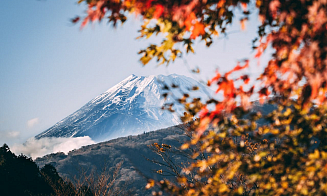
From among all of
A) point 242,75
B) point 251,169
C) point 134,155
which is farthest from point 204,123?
point 134,155

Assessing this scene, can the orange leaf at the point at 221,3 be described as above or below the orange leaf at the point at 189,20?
above

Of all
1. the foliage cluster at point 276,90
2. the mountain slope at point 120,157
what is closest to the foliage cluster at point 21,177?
the foliage cluster at point 276,90

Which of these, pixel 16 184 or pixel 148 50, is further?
pixel 16 184

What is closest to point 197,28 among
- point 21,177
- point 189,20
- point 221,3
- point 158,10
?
point 189,20

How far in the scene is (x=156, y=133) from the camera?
126812mm

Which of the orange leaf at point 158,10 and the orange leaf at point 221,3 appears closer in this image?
the orange leaf at point 158,10

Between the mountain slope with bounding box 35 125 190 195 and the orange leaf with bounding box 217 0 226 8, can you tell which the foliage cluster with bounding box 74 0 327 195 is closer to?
the orange leaf with bounding box 217 0 226 8

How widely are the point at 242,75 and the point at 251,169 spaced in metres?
0.84

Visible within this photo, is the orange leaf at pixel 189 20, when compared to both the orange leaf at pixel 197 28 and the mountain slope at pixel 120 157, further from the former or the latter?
the mountain slope at pixel 120 157

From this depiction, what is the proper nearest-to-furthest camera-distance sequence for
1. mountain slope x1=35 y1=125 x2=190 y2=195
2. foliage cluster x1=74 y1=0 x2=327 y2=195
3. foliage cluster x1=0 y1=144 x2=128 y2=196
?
foliage cluster x1=74 y1=0 x2=327 y2=195 → foliage cluster x1=0 y1=144 x2=128 y2=196 → mountain slope x1=35 y1=125 x2=190 y2=195

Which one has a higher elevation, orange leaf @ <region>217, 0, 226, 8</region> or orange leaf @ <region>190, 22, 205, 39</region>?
orange leaf @ <region>217, 0, 226, 8</region>

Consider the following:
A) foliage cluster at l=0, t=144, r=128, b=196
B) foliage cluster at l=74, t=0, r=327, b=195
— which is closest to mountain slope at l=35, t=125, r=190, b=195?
foliage cluster at l=0, t=144, r=128, b=196

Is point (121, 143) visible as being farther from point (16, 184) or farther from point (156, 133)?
point (16, 184)

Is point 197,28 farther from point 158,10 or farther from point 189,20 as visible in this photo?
point 158,10
